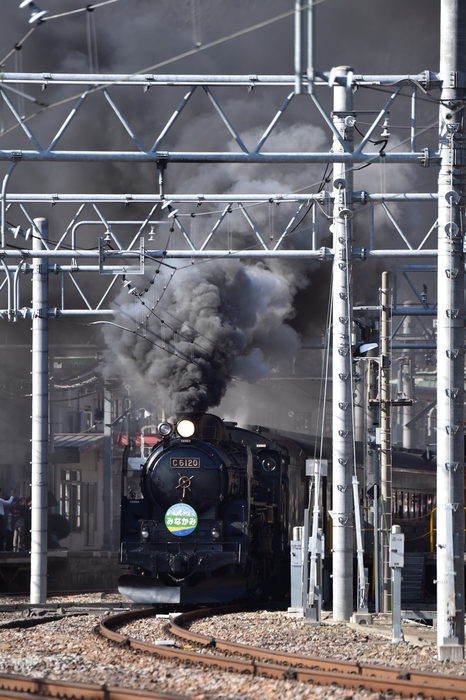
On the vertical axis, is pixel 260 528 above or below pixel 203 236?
below

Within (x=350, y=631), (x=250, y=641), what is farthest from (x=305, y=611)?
(x=250, y=641)

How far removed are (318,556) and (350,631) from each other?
202 cm

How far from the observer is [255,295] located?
26.1 m

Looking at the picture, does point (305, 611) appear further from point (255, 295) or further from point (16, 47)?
point (255, 295)

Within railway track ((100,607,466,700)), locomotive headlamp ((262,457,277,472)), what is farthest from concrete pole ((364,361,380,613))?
railway track ((100,607,466,700))

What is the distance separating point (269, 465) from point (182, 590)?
3.41 meters

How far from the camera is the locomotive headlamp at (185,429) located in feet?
58.1

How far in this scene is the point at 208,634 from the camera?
13.4 meters

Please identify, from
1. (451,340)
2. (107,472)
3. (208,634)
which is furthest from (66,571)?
(451,340)

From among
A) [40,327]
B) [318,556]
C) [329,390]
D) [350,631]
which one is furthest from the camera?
[329,390]

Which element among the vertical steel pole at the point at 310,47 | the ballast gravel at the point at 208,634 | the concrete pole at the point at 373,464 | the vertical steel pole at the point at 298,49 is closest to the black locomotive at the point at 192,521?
the ballast gravel at the point at 208,634

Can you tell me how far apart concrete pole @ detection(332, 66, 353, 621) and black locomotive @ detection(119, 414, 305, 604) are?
6.09 feet

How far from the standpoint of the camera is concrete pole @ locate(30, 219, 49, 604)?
19.5 m

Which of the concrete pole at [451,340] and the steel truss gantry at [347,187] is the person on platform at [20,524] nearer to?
the steel truss gantry at [347,187]
